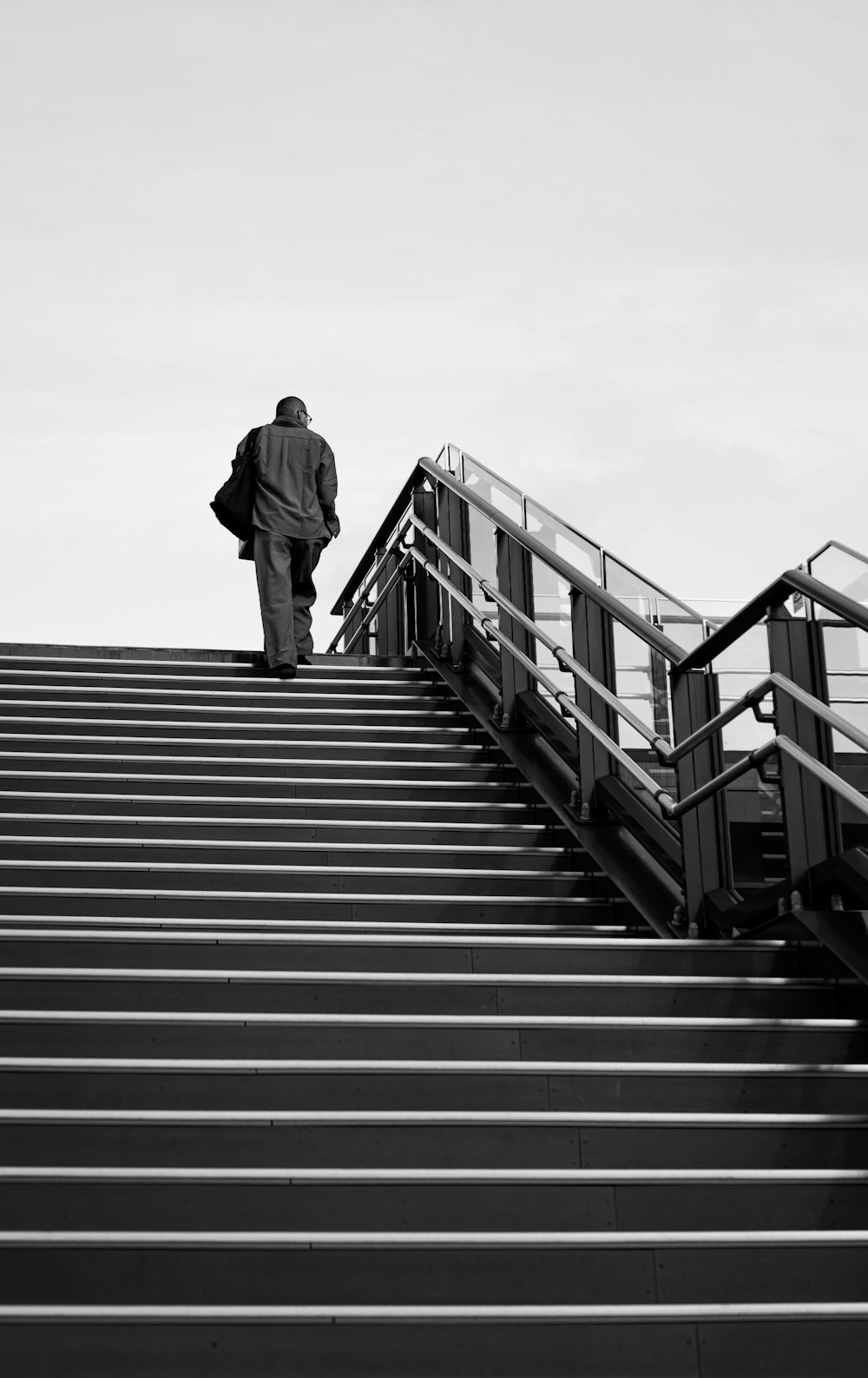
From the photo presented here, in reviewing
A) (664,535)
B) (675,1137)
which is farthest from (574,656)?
(664,535)

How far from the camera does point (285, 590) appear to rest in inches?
320

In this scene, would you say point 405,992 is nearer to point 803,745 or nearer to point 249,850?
point 803,745

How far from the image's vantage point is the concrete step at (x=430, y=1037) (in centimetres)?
393

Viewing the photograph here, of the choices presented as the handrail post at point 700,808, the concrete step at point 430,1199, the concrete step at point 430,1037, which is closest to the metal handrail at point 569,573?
the handrail post at point 700,808

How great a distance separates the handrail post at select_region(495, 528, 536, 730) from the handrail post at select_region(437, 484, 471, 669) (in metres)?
0.80

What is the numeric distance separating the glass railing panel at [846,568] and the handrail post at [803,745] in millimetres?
1746

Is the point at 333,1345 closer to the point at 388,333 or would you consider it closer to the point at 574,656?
the point at 574,656

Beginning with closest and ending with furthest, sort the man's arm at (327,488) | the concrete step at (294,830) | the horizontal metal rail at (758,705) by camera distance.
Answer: the horizontal metal rail at (758,705)
the concrete step at (294,830)
the man's arm at (327,488)

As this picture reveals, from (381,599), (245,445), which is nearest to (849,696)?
(245,445)

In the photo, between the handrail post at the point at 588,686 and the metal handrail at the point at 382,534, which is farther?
the metal handrail at the point at 382,534

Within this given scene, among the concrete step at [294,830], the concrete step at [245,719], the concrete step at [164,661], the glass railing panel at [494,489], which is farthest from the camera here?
the concrete step at [164,661]

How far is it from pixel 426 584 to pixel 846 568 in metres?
2.78

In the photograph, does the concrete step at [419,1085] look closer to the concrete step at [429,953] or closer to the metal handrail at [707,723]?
the concrete step at [429,953]

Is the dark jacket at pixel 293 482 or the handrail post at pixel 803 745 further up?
the dark jacket at pixel 293 482
